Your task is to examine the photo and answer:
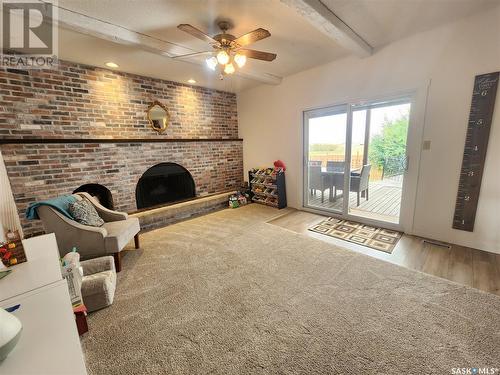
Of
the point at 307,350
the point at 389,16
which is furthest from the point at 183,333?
the point at 389,16

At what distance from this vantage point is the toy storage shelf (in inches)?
172

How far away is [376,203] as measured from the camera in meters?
4.10

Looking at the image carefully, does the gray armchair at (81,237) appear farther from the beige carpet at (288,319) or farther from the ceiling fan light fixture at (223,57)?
the ceiling fan light fixture at (223,57)

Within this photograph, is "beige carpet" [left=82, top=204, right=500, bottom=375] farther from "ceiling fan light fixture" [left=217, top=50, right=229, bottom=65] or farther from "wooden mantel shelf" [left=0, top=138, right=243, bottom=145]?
"ceiling fan light fixture" [left=217, top=50, right=229, bottom=65]

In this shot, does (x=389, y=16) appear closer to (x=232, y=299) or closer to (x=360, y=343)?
(x=360, y=343)

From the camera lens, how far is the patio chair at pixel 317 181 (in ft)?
13.5

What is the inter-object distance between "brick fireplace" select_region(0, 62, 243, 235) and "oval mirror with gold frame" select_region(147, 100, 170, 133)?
83 millimetres

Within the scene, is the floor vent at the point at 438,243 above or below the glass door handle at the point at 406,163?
below

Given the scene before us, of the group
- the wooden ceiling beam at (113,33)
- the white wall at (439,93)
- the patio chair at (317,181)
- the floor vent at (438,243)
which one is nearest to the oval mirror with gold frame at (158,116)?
the wooden ceiling beam at (113,33)

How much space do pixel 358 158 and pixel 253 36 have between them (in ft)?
8.67

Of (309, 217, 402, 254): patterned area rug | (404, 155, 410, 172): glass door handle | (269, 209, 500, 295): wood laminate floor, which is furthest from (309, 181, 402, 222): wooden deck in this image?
(269, 209, 500, 295): wood laminate floor

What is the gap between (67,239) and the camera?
219 centimetres

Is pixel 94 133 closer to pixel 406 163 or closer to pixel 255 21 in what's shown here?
pixel 255 21

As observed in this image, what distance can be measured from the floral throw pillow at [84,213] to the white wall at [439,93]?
376cm
